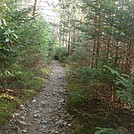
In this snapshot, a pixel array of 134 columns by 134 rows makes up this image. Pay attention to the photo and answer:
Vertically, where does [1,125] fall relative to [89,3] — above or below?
below

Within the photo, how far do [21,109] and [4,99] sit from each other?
786mm

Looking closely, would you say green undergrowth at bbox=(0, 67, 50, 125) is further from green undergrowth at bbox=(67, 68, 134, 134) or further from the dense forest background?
green undergrowth at bbox=(67, 68, 134, 134)

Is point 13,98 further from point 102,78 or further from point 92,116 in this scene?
point 102,78

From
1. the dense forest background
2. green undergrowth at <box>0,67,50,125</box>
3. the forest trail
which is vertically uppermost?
the dense forest background

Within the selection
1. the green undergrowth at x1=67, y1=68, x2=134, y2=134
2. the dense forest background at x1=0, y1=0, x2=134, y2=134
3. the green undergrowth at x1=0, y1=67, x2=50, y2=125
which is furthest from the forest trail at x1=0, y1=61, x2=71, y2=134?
the green undergrowth at x1=67, y1=68, x2=134, y2=134

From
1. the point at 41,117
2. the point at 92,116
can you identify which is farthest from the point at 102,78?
the point at 41,117

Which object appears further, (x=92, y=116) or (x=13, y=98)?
(x=13, y=98)

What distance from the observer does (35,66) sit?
525 inches

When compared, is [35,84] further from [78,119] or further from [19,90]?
[78,119]

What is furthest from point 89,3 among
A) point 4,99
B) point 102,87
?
point 4,99

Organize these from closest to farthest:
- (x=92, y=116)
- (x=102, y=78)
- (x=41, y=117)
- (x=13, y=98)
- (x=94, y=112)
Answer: (x=102, y=78) < (x=92, y=116) < (x=94, y=112) < (x=41, y=117) < (x=13, y=98)

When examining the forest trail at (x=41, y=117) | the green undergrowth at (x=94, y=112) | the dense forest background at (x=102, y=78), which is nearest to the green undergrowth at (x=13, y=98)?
the dense forest background at (x=102, y=78)

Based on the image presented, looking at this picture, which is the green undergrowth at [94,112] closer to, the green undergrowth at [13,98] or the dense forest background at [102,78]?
the dense forest background at [102,78]

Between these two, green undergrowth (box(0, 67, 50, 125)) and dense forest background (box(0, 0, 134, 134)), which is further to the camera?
green undergrowth (box(0, 67, 50, 125))
